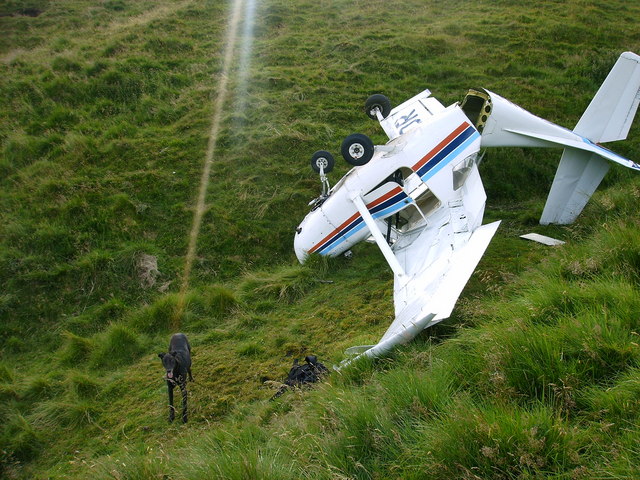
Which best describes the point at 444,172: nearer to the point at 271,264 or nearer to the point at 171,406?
the point at 271,264

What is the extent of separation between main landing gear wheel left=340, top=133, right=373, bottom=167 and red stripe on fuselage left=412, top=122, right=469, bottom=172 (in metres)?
0.98

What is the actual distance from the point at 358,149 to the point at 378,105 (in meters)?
2.68

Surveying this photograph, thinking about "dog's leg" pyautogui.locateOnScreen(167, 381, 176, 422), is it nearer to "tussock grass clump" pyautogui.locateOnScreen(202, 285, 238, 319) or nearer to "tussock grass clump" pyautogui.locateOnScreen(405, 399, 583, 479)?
"tussock grass clump" pyautogui.locateOnScreen(202, 285, 238, 319)

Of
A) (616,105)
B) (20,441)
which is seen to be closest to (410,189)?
(616,105)

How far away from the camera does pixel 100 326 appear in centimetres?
940

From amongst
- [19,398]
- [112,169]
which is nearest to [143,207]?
[112,169]

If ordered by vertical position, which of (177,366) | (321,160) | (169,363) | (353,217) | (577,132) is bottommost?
(177,366)

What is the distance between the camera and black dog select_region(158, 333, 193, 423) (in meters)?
6.07

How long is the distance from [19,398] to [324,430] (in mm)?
6260

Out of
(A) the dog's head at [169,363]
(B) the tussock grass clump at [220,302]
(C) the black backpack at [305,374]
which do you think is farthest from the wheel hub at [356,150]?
(A) the dog's head at [169,363]

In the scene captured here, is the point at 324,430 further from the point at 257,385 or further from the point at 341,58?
the point at 341,58

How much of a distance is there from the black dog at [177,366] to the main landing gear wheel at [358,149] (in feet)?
15.6

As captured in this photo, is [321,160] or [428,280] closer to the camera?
[428,280]

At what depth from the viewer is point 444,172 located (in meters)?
9.43
